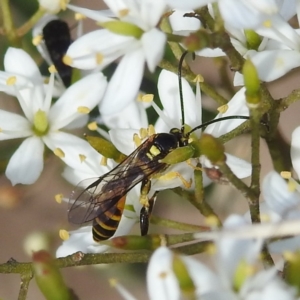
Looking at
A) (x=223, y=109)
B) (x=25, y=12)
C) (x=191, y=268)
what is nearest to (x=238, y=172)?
(x=223, y=109)

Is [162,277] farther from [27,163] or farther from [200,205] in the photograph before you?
[27,163]

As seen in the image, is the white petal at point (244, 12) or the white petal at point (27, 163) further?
the white petal at point (27, 163)

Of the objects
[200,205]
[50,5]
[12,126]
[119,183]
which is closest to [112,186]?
[119,183]

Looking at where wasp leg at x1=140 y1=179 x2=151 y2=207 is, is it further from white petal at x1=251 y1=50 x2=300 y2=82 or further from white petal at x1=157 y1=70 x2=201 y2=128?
white petal at x1=251 y1=50 x2=300 y2=82

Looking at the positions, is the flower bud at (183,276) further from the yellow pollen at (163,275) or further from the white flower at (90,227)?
the white flower at (90,227)

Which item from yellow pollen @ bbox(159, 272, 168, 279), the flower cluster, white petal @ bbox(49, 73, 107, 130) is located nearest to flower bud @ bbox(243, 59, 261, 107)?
the flower cluster

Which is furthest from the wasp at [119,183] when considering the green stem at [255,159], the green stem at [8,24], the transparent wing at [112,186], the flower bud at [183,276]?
the green stem at [8,24]
